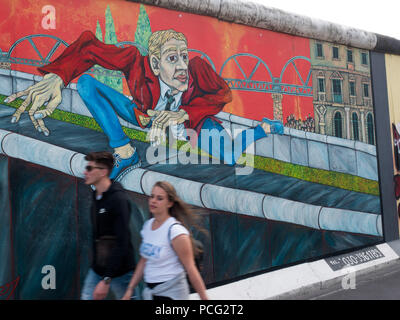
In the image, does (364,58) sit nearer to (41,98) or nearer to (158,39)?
(158,39)

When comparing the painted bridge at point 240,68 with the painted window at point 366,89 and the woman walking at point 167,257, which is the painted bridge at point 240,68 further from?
the woman walking at point 167,257

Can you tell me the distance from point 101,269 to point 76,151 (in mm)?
1942

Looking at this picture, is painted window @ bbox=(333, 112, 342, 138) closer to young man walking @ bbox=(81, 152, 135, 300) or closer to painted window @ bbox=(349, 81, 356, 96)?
painted window @ bbox=(349, 81, 356, 96)

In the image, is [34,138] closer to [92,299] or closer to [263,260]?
[92,299]

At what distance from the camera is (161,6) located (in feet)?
20.7

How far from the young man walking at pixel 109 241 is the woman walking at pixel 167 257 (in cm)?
17

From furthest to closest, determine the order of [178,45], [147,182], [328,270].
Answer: [328,270] < [178,45] < [147,182]

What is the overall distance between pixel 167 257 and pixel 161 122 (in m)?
2.96

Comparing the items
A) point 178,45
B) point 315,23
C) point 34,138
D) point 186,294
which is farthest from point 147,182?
point 315,23

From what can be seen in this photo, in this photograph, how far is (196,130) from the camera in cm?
661

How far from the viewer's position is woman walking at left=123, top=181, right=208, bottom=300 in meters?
3.52

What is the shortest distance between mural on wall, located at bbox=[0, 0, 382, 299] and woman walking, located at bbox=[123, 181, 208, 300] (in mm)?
1891

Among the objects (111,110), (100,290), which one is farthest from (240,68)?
(100,290)

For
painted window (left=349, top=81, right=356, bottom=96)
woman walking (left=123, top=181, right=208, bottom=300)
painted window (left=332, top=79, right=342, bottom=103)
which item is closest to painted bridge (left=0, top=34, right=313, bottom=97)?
painted window (left=332, top=79, right=342, bottom=103)
